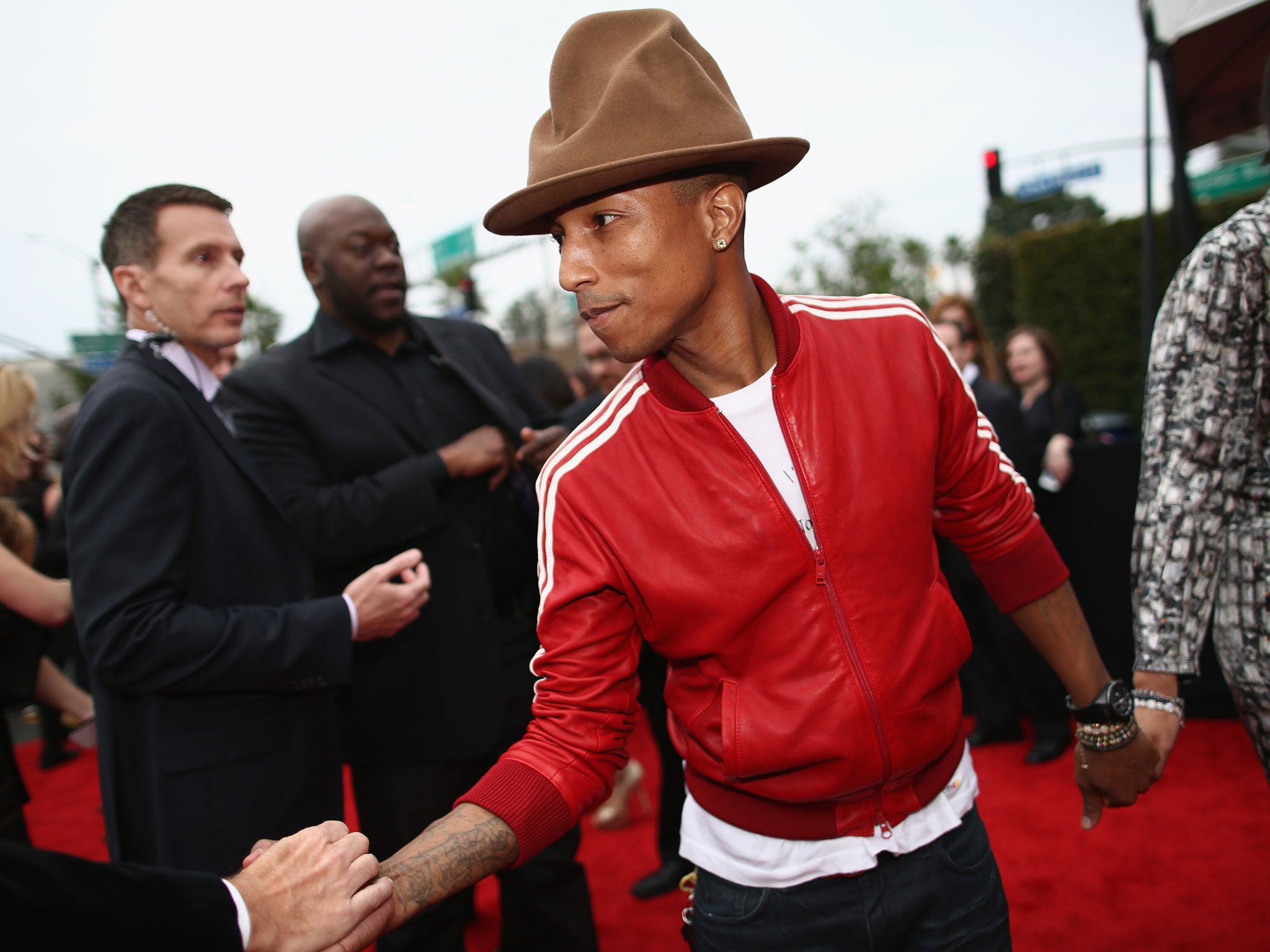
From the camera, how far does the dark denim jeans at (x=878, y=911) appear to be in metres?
1.60

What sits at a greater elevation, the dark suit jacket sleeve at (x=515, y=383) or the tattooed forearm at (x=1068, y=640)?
the dark suit jacket sleeve at (x=515, y=383)

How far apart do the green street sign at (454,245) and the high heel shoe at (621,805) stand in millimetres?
35501

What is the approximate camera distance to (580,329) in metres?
5.66

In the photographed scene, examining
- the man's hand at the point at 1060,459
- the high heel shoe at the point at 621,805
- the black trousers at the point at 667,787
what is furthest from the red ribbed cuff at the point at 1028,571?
the man's hand at the point at 1060,459

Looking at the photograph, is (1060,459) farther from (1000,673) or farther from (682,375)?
(682,375)

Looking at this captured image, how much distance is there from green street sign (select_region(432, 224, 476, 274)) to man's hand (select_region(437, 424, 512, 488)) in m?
36.7

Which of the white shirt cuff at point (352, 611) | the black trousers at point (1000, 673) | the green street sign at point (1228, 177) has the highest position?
the green street sign at point (1228, 177)

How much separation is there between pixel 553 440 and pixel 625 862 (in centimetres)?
236

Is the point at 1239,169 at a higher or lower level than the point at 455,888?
higher

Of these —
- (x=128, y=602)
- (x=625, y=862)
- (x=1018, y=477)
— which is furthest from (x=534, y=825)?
(x=625, y=862)

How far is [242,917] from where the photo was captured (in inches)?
50.7

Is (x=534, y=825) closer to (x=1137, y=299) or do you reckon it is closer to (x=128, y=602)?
(x=128, y=602)

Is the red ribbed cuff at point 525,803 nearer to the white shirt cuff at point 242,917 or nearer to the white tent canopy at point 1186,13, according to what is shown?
the white shirt cuff at point 242,917

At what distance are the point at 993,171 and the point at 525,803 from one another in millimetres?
18244
